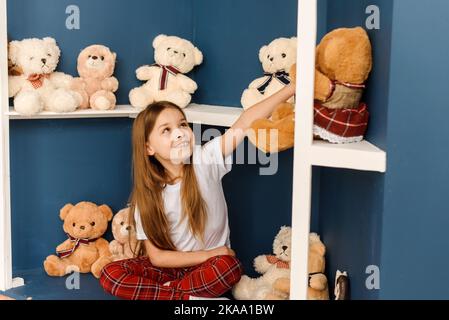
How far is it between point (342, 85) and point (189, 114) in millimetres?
701

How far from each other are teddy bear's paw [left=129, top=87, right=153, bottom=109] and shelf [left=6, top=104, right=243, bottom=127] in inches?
0.8

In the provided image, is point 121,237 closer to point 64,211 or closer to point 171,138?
point 64,211

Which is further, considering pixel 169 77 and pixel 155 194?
pixel 169 77

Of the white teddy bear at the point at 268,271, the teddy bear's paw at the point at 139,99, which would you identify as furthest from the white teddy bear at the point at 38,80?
the white teddy bear at the point at 268,271

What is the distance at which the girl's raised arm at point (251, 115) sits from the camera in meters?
1.69

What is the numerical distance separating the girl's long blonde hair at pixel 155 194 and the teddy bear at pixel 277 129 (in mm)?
309

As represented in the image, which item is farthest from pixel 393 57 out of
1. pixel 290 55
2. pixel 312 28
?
pixel 290 55

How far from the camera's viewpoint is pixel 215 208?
6.44 ft

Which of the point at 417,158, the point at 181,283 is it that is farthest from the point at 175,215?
the point at 417,158

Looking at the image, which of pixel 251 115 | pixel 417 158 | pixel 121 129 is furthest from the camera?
pixel 121 129

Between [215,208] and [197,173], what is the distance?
112 millimetres

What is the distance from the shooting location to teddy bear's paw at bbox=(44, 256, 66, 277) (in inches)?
83.9

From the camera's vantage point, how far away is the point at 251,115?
5.82ft
